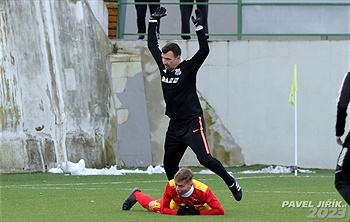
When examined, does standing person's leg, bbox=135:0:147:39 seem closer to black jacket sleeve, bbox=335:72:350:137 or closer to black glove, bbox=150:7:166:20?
black glove, bbox=150:7:166:20

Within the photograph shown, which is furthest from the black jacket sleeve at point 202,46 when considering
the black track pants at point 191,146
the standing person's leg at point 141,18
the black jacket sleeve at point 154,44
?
the standing person's leg at point 141,18

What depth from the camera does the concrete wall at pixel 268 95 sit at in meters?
22.2

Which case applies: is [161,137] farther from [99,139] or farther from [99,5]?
[99,5]

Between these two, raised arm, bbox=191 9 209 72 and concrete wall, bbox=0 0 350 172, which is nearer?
raised arm, bbox=191 9 209 72

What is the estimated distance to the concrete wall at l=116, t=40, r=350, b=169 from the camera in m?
22.2

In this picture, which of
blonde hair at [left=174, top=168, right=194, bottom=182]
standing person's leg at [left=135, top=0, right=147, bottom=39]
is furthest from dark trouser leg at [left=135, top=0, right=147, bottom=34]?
blonde hair at [left=174, top=168, right=194, bottom=182]

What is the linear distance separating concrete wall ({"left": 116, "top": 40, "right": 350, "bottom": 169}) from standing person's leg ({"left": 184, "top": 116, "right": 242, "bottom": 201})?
36.5ft

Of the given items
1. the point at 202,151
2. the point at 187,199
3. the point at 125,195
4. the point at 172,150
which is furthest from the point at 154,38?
the point at 125,195

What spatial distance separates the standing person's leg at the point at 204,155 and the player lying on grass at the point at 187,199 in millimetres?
616

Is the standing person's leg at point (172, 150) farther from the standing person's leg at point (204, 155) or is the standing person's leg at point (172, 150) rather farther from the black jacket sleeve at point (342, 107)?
the black jacket sleeve at point (342, 107)

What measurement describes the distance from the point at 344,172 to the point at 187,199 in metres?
2.22

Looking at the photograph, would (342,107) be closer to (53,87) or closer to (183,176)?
(183,176)

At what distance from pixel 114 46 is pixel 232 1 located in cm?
306

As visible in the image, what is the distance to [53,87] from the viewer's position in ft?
65.1
